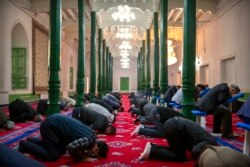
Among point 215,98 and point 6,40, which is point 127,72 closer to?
point 6,40

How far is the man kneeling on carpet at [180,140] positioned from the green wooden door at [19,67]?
1043 centimetres

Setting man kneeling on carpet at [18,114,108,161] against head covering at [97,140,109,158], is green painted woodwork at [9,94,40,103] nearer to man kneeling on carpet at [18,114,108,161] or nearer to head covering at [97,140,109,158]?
man kneeling on carpet at [18,114,108,161]

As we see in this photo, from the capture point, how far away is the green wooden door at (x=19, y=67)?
13.1 meters

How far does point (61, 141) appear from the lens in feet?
12.3

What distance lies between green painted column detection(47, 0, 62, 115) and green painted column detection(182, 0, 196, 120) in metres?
2.11

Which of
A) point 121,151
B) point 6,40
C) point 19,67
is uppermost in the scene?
point 6,40

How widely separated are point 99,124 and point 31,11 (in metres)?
8.96

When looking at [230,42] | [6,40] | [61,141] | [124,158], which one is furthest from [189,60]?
[6,40]

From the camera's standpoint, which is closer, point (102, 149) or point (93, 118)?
point (102, 149)

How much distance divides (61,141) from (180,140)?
4.53 ft

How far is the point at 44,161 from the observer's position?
11.8ft

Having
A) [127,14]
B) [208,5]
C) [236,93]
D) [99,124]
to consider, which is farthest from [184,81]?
[208,5]

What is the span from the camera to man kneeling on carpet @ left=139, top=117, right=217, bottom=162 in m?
3.56

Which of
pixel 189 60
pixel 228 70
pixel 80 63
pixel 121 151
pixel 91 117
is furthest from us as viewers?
pixel 228 70
